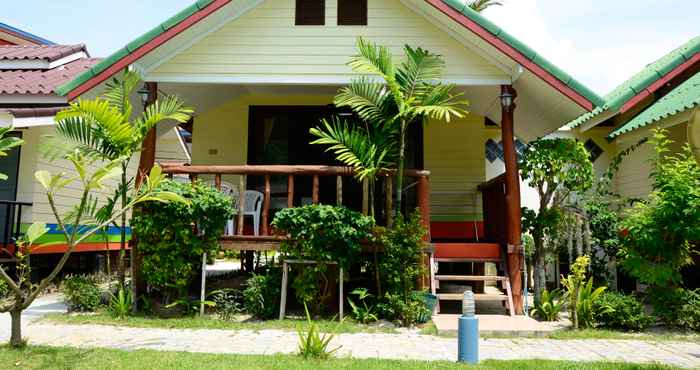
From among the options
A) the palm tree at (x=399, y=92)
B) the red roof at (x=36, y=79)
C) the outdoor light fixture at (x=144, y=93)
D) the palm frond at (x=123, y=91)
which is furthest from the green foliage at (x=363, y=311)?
the red roof at (x=36, y=79)

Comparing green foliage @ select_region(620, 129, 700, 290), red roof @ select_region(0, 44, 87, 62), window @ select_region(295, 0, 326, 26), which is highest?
red roof @ select_region(0, 44, 87, 62)

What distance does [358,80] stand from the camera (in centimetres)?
792

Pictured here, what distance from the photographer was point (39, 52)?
1226cm

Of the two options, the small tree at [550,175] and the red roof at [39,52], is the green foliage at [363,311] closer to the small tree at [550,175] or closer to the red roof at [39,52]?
the small tree at [550,175]

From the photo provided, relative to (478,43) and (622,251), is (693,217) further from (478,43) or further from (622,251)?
(478,43)

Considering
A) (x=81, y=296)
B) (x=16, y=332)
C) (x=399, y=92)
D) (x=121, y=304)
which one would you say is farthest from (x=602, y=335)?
(x=81, y=296)

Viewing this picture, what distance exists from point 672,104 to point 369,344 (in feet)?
26.3

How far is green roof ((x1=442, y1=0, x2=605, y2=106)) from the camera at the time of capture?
7.22m

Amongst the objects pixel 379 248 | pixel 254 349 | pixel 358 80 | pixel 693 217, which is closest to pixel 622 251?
pixel 693 217

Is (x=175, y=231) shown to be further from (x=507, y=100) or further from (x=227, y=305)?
(x=507, y=100)

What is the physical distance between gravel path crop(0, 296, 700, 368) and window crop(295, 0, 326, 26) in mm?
4875

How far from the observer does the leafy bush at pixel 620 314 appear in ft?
21.8

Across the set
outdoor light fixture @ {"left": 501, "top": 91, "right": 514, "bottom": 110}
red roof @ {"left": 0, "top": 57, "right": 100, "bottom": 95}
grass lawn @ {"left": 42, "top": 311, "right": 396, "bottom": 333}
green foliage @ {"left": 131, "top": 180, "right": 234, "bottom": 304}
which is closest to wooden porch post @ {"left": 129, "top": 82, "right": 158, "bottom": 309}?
green foliage @ {"left": 131, "top": 180, "right": 234, "bottom": 304}

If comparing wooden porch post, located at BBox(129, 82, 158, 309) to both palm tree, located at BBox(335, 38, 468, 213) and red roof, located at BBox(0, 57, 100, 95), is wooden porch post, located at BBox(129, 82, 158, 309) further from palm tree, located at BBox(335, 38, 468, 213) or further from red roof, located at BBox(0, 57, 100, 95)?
palm tree, located at BBox(335, 38, 468, 213)
